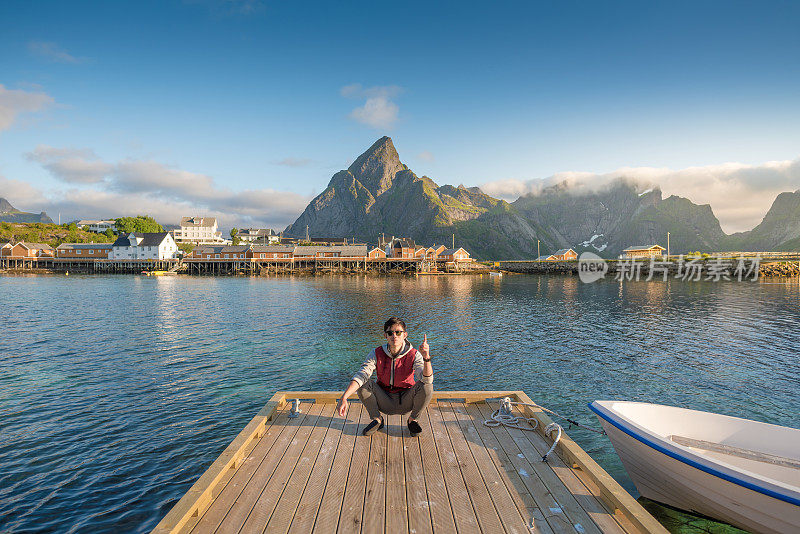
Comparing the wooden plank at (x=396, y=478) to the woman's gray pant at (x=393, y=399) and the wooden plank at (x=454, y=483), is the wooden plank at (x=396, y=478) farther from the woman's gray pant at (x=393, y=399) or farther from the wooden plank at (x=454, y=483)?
the wooden plank at (x=454, y=483)

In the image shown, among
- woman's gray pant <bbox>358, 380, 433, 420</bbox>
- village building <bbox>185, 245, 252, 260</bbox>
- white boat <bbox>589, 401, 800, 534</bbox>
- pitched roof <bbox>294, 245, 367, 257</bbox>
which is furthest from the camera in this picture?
pitched roof <bbox>294, 245, 367, 257</bbox>

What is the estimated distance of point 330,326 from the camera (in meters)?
29.5

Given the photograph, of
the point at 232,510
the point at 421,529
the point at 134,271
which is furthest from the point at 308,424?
the point at 134,271

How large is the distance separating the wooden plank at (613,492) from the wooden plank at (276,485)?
14.5 feet

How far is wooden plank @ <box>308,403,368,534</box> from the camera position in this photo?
4712 millimetres

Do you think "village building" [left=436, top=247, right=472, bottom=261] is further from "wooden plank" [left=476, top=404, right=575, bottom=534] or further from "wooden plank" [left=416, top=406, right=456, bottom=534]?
"wooden plank" [left=416, top=406, right=456, bottom=534]

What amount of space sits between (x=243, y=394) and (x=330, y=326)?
48.9 ft

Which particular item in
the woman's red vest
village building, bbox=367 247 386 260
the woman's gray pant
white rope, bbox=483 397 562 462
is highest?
village building, bbox=367 247 386 260

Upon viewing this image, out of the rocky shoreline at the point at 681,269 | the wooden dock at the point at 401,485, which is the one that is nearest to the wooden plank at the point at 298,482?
the wooden dock at the point at 401,485

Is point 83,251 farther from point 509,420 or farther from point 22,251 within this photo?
point 509,420

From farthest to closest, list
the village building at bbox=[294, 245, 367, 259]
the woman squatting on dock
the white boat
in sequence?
the village building at bbox=[294, 245, 367, 259]
the woman squatting on dock
the white boat

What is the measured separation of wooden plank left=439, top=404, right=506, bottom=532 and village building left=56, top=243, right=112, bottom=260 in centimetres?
14153

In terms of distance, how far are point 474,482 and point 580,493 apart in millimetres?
1453

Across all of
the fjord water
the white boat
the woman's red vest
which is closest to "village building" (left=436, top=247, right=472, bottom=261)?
the fjord water
